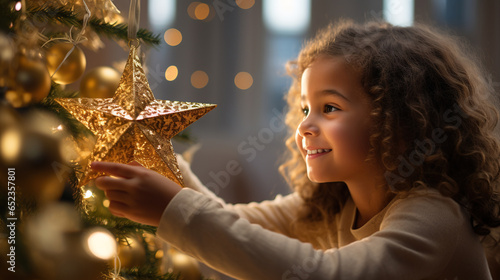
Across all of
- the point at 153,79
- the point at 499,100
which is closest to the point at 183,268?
the point at 499,100

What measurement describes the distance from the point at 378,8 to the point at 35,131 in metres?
2.08

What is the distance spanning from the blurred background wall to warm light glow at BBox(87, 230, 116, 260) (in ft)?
4.54

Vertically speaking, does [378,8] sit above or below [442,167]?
above

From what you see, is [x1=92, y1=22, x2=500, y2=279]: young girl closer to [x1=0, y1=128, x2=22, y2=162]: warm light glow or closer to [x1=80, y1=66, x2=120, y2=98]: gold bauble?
[x1=0, y1=128, x2=22, y2=162]: warm light glow

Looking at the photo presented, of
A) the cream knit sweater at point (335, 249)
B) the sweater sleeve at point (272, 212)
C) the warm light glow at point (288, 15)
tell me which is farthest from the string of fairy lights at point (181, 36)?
the cream knit sweater at point (335, 249)

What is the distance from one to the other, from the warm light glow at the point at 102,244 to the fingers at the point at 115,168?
0.08 meters

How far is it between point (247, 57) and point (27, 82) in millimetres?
1768

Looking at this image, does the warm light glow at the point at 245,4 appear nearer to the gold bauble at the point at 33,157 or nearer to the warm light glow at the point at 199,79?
the warm light glow at the point at 199,79

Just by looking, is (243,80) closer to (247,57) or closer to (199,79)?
(247,57)

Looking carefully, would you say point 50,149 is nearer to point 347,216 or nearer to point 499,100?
point 347,216

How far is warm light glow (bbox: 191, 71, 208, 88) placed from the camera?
6.99ft

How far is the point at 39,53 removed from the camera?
602 mm

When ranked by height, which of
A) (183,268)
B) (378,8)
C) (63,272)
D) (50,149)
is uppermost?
(378,8)

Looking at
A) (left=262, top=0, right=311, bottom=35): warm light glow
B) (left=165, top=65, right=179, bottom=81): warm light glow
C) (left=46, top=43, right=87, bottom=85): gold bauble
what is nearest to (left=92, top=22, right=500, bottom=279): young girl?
(left=46, top=43, right=87, bottom=85): gold bauble
